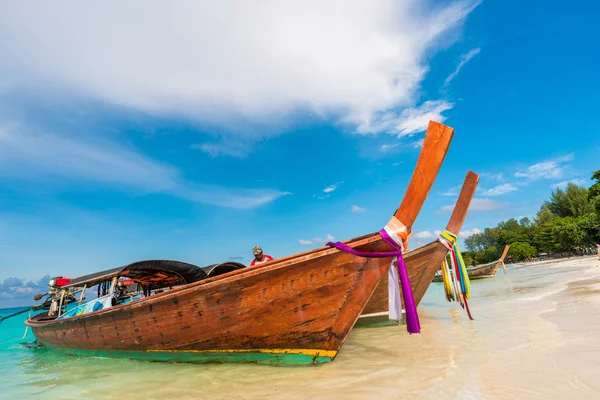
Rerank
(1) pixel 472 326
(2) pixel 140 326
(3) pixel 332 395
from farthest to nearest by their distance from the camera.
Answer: (1) pixel 472 326 < (2) pixel 140 326 < (3) pixel 332 395

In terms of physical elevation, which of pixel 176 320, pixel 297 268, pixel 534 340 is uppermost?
pixel 297 268

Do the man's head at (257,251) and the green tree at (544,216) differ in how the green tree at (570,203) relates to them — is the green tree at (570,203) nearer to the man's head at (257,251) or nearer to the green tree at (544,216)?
the green tree at (544,216)

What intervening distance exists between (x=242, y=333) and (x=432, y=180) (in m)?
3.12

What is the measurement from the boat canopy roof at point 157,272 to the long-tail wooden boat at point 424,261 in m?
3.66

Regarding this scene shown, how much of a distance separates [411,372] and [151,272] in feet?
19.9

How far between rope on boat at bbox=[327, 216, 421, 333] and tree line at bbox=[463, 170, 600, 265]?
35000 millimetres

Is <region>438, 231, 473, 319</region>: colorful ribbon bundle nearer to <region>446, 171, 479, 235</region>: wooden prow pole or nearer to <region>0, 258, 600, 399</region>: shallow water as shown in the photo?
<region>446, 171, 479, 235</region>: wooden prow pole

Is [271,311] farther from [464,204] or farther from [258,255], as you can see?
[464,204]

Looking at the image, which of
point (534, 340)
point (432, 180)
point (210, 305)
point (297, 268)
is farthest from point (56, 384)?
Result: point (534, 340)

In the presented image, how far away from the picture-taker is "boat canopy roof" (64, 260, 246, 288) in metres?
6.24

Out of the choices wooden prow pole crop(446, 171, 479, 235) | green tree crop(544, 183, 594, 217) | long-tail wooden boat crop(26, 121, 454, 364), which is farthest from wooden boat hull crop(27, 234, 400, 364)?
green tree crop(544, 183, 594, 217)

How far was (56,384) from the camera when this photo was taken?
5148mm

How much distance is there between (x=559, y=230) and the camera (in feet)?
143

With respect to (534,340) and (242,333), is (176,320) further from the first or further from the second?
(534,340)
